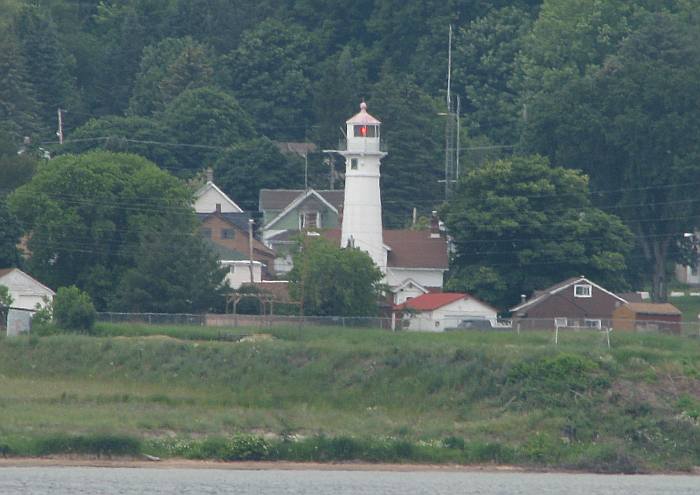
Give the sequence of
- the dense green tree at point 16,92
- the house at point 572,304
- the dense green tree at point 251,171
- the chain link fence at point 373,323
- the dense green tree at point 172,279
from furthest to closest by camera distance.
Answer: the dense green tree at point 16,92 < the dense green tree at point 251,171 < the house at point 572,304 < the dense green tree at point 172,279 < the chain link fence at point 373,323

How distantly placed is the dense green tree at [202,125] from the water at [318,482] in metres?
63.0

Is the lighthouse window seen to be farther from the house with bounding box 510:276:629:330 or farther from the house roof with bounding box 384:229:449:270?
the house with bounding box 510:276:629:330

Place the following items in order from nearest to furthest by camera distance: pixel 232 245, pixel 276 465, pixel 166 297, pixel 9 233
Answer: pixel 276 465, pixel 166 297, pixel 9 233, pixel 232 245

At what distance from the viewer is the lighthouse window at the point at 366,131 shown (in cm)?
8069

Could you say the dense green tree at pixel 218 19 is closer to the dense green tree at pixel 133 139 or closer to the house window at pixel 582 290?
the dense green tree at pixel 133 139

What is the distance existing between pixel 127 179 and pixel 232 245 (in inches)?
562

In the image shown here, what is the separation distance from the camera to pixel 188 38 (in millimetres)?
126562

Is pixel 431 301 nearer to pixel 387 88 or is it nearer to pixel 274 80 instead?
pixel 387 88

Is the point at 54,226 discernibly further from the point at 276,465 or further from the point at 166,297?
the point at 276,465

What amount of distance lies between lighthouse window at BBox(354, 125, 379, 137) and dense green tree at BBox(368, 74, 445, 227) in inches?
802

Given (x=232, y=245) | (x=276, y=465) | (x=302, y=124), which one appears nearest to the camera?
(x=276, y=465)

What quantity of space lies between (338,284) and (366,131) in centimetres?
822

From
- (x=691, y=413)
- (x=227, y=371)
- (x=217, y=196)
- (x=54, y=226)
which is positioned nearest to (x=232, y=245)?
(x=217, y=196)

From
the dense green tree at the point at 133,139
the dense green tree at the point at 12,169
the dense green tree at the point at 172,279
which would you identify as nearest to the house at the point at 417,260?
the dense green tree at the point at 172,279
